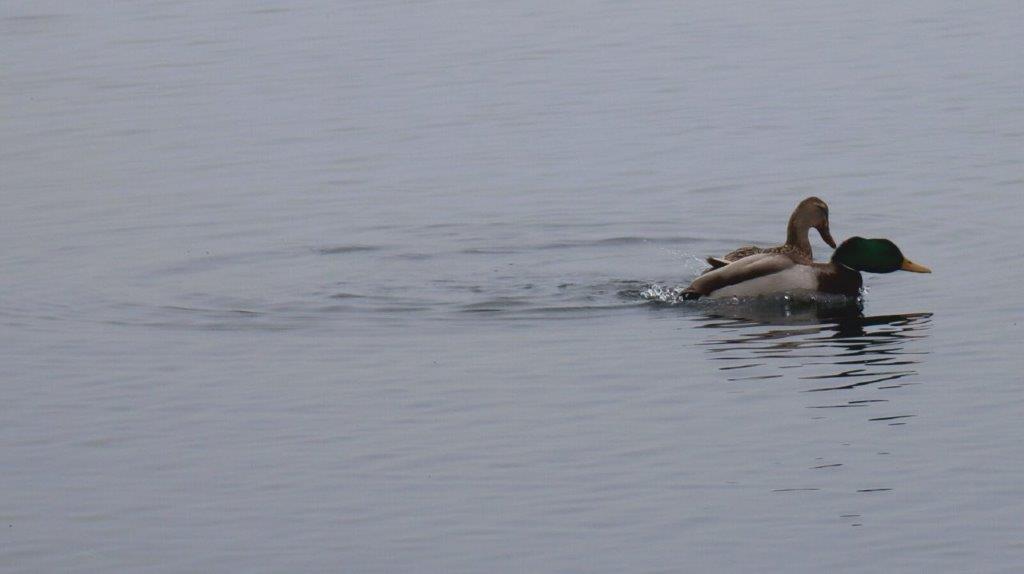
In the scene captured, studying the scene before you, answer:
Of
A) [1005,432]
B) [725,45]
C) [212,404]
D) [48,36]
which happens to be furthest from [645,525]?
[48,36]

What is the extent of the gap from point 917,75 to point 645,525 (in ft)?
62.0

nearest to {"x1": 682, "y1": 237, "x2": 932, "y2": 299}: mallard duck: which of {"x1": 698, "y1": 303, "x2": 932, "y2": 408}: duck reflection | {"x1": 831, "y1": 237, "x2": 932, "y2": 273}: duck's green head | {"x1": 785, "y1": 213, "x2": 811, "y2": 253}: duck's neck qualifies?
{"x1": 831, "y1": 237, "x2": 932, "y2": 273}: duck's green head

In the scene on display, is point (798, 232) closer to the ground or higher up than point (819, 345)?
higher up

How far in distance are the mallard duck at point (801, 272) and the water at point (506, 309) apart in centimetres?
24

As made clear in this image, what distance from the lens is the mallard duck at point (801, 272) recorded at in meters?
18.3

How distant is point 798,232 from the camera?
63.9ft

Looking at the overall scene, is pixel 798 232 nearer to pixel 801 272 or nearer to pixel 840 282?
pixel 801 272

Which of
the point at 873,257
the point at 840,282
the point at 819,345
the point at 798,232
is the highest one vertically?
the point at 798,232

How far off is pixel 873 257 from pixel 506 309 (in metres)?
3.19

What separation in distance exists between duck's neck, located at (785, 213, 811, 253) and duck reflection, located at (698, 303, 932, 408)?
127 cm

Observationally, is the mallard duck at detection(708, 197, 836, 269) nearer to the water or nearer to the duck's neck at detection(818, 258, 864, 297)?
the duck's neck at detection(818, 258, 864, 297)

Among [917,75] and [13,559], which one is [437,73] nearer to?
[917,75]

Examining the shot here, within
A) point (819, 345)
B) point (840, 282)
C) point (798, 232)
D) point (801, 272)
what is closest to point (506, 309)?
point (801, 272)

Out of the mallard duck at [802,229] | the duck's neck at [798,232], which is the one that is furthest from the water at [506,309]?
the duck's neck at [798,232]
